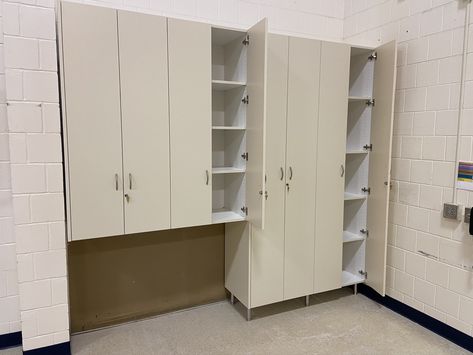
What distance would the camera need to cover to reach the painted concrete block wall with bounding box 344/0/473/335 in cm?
245

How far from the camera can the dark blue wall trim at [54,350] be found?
2.22 meters

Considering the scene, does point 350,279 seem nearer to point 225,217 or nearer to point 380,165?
point 380,165

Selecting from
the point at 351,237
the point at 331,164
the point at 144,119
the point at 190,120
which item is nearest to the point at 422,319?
the point at 351,237

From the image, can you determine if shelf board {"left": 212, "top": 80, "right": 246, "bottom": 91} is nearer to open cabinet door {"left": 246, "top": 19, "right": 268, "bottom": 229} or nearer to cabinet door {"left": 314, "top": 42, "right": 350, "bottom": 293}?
open cabinet door {"left": 246, "top": 19, "right": 268, "bottom": 229}

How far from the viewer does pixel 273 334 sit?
2625 millimetres

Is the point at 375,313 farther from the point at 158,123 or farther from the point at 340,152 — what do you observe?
the point at 158,123

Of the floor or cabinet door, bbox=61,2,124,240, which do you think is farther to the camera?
the floor

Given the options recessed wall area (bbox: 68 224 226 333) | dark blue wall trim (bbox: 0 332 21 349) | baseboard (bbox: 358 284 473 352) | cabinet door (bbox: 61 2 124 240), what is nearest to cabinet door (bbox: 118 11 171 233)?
cabinet door (bbox: 61 2 124 240)

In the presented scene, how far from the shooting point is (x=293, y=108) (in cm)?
271

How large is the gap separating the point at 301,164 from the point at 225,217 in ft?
2.45

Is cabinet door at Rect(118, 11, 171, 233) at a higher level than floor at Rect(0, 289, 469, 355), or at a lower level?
higher

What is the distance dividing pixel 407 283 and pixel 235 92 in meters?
2.11

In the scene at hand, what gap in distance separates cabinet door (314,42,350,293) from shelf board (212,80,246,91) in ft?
2.30

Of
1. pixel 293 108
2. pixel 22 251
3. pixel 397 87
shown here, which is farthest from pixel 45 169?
pixel 397 87
